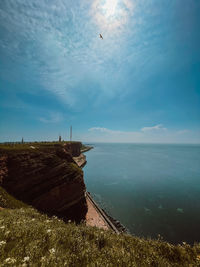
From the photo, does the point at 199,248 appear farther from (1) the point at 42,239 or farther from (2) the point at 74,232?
(1) the point at 42,239

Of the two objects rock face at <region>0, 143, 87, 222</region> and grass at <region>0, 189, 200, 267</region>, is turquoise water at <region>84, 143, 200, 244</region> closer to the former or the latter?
rock face at <region>0, 143, 87, 222</region>

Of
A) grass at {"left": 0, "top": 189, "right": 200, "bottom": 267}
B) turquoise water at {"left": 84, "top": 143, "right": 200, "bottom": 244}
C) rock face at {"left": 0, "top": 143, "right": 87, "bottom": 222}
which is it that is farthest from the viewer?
turquoise water at {"left": 84, "top": 143, "right": 200, "bottom": 244}

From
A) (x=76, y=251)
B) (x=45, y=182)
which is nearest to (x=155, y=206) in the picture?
(x=45, y=182)

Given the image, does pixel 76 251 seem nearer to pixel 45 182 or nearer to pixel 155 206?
pixel 45 182

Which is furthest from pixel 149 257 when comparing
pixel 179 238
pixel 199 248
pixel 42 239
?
pixel 179 238

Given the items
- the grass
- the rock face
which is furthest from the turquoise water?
the grass

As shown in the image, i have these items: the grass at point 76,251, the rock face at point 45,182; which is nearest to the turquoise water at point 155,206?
the rock face at point 45,182

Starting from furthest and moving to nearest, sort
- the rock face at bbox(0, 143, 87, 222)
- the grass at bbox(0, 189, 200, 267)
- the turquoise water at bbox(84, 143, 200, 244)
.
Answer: the turquoise water at bbox(84, 143, 200, 244) < the rock face at bbox(0, 143, 87, 222) < the grass at bbox(0, 189, 200, 267)

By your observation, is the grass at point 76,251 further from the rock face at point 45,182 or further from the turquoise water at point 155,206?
the turquoise water at point 155,206
